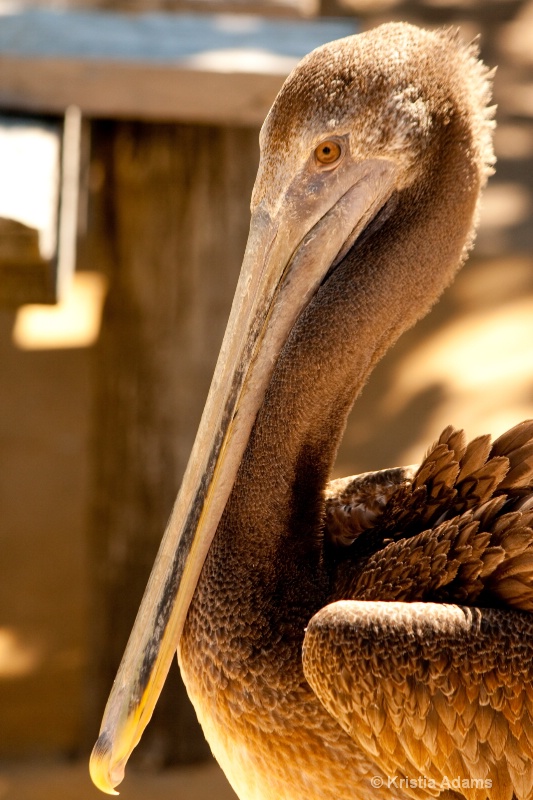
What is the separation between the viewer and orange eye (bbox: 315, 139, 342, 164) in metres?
1.84

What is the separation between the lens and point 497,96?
19.6 ft

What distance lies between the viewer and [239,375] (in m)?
1.88

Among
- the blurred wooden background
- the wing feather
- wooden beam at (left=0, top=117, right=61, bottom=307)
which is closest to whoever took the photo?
the wing feather

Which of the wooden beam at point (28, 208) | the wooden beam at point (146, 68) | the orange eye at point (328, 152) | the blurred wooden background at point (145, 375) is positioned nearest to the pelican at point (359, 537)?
the orange eye at point (328, 152)

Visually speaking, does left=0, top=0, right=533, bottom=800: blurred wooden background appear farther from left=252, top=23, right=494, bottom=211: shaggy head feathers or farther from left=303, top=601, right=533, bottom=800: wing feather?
left=303, top=601, right=533, bottom=800: wing feather

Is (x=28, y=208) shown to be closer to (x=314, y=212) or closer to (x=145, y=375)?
(x=314, y=212)

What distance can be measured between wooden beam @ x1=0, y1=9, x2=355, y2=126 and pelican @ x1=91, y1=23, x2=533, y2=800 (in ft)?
2.10

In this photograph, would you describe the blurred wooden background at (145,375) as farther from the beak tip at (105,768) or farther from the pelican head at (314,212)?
the beak tip at (105,768)

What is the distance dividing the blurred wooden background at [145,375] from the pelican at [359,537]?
83 centimetres

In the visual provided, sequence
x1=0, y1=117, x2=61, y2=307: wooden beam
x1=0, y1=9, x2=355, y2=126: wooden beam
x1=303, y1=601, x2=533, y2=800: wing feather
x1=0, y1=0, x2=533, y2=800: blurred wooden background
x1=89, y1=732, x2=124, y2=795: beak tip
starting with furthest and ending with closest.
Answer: x1=0, y1=0, x2=533, y2=800: blurred wooden background
x1=0, y1=9, x2=355, y2=126: wooden beam
x1=0, y1=117, x2=61, y2=307: wooden beam
x1=89, y1=732, x2=124, y2=795: beak tip
x1=303, y1=601, x2=533, y2=800: wing feather

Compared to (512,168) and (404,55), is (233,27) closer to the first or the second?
(404,55)

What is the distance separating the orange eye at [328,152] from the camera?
1.84m

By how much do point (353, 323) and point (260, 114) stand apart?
0.78 m

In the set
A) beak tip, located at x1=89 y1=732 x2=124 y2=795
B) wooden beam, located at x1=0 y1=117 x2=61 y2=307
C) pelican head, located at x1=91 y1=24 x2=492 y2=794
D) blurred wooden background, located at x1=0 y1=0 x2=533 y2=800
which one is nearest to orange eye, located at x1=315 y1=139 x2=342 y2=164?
pelican head, located at x1=91 y1=24 x2=492 y2=794
